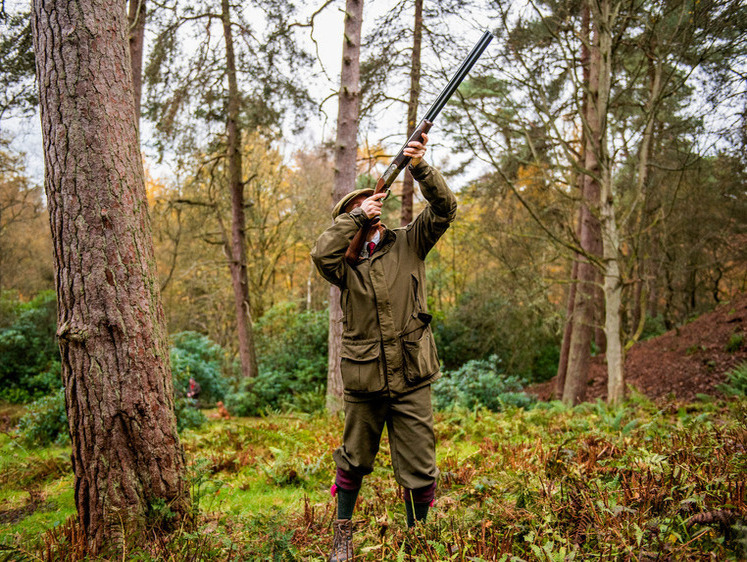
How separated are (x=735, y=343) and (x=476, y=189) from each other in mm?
7116

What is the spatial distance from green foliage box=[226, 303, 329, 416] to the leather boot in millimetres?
6336

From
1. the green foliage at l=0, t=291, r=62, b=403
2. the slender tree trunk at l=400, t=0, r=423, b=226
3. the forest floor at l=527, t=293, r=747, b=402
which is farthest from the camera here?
the green foliage at l=0, t=291, r=62, b=403

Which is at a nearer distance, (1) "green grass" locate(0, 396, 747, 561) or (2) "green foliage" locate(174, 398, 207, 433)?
(1) "green grass" locate(0, 396, 747, 561)

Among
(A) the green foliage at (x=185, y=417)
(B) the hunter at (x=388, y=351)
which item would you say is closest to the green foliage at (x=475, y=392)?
(A) the green foliage at (x=185, y=417)

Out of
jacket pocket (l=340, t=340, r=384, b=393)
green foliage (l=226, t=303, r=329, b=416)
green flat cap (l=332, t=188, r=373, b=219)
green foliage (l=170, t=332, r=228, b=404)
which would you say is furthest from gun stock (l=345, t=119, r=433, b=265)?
green foliage (l=170, t=332, r=228, b=404)

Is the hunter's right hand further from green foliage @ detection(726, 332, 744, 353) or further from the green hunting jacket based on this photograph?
green foliage @ detection(726, 332, 744, 353)

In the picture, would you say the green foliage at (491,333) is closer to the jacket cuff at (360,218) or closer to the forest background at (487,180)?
the forest background at (487,180)

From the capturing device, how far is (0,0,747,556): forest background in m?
6.68

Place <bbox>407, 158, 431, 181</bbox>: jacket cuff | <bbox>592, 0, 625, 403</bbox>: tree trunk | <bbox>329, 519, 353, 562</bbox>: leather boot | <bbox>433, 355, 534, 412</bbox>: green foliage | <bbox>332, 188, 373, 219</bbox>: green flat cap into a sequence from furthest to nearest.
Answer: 1. <bbox>433, 355, 534, 412</bbox>: green foliage
2. <bbox>592, 0, 625, 403</bbox>: tree trunk
3. <bbox>332, 188, 373, 219</bbox>: green flat cap
4. <bbox>407, 158, 431, 181</bbox>: jacket cuff
5. <bbox>329, 519, 353, 562</bbox>: leather boot

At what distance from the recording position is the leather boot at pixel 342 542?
2715 mm

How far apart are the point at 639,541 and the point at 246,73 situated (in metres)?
11.0

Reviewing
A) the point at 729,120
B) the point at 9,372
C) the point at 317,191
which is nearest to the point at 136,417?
the point at 729,120

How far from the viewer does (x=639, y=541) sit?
2049mm

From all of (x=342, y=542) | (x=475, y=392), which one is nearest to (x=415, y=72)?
(x=475, y=392)
